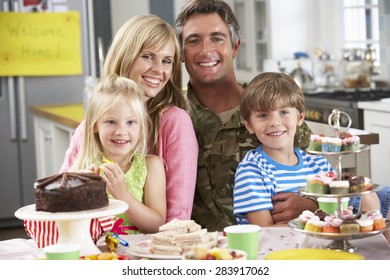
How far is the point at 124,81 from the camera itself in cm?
210

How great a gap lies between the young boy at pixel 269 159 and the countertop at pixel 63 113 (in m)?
1.96

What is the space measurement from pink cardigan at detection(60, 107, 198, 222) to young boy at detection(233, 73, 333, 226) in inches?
6.0

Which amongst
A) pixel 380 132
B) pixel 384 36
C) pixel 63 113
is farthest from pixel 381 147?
pixel 63 113

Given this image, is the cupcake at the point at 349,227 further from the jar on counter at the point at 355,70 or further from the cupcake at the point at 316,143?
the jar on counter at the point at 355,70

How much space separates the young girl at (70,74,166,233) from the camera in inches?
79.8

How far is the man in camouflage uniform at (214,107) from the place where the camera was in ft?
8.12

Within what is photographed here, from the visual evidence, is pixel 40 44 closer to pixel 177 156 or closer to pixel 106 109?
pixel 177 156

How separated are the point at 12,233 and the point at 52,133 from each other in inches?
33.5

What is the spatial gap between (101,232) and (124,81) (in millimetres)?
423

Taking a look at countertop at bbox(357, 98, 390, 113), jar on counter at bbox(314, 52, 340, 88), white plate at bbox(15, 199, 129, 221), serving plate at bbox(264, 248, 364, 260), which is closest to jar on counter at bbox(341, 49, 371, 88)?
jar on counter at bbox(314, 52, 340, 88)

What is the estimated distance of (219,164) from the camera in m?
Result: 2.48

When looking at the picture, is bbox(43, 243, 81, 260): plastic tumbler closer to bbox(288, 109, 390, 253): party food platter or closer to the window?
bbox(288, 109, 390, 253): party food platter

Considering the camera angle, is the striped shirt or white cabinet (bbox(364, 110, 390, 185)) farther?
white cabinet (bbox(364, 110, 390, 185))
